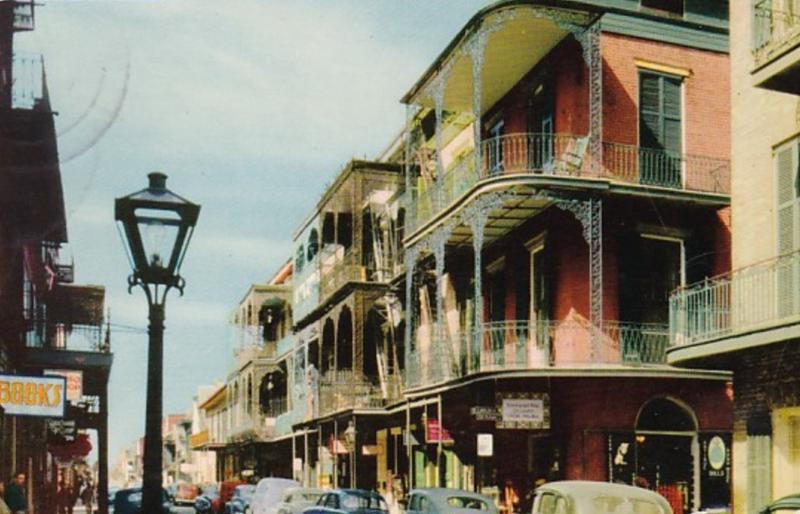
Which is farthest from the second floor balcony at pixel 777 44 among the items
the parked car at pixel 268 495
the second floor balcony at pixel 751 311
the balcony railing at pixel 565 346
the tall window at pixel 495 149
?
the parked car at pixel 268 495

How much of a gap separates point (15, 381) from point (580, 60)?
39.4 feet

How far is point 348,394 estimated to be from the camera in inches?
1417

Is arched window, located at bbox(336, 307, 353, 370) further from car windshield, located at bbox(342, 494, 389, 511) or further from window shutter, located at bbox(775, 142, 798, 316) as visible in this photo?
window shutter, located at bbox(775, 142, 798, 316)

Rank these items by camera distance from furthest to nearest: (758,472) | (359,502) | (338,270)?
(338,270) < (359,502) < (758,472)

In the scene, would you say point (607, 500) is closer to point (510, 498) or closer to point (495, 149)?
point (510, 498)

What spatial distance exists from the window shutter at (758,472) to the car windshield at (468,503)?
4.46 metres

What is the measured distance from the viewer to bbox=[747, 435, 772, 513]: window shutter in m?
17.0

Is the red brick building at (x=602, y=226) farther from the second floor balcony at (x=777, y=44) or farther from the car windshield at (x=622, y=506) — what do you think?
the car windshield at (x=622, y=506)

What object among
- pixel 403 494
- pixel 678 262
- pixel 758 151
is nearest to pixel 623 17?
pixel 678 262

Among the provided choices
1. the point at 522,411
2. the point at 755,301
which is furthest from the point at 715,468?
the point at 755,301

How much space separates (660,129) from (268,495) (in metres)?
13.5

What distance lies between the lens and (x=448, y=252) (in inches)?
1131

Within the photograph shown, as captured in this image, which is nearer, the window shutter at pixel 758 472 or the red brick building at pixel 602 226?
the window shutter at pixel 758 472

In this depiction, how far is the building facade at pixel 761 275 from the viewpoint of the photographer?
15.8 m
